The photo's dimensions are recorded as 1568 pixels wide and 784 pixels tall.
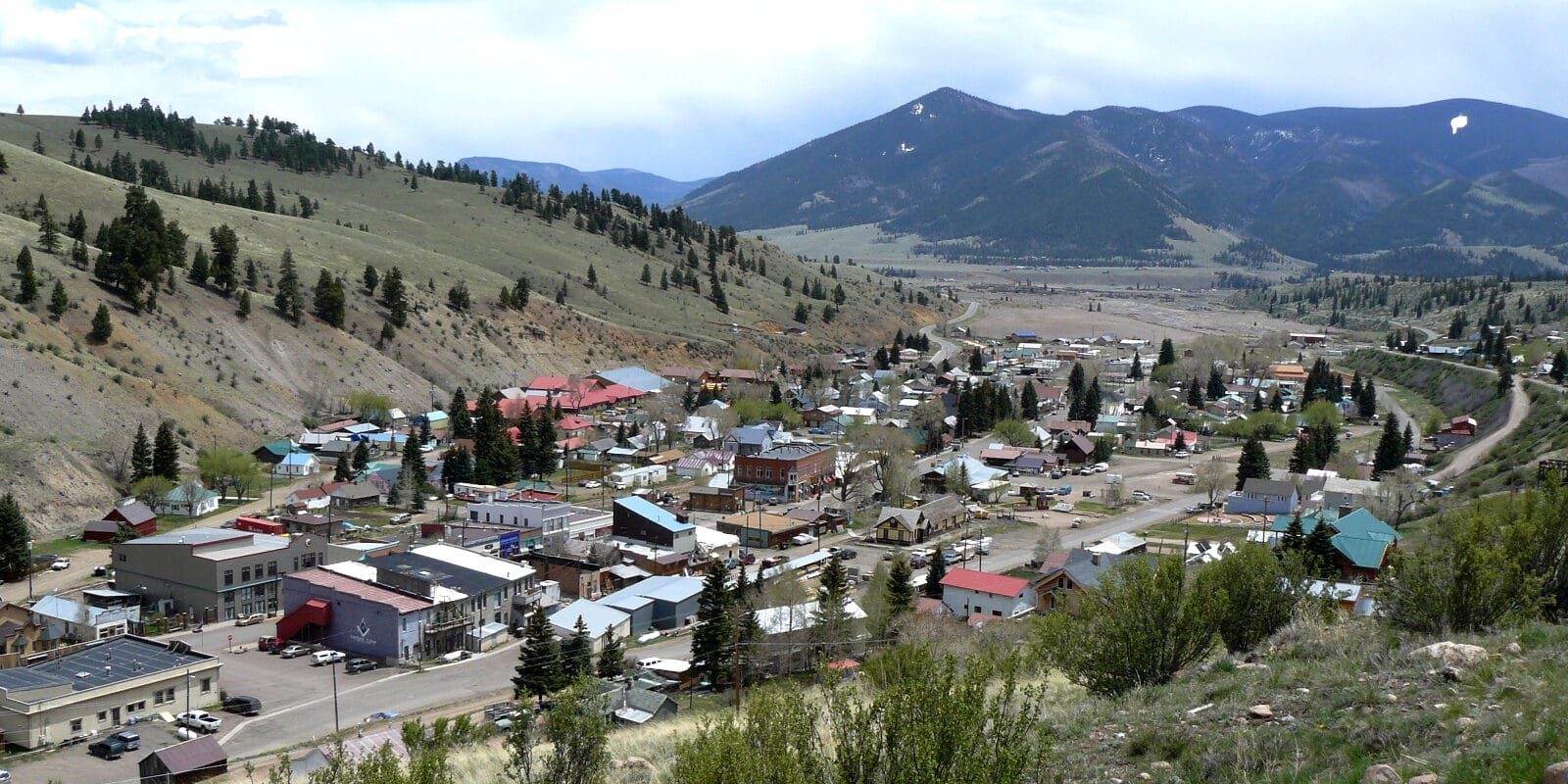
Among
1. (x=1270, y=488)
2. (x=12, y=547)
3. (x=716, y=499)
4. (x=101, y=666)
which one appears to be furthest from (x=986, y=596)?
(x=12, y=547)

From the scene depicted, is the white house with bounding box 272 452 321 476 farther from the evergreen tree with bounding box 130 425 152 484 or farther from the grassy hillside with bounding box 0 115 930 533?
the evergreen tree with bounding box 130 425 152 484

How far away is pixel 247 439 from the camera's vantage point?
6156 cm

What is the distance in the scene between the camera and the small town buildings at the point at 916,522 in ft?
163

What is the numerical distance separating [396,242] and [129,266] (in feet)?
171

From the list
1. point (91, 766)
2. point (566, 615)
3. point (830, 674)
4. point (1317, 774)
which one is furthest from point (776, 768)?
point (566, 615)

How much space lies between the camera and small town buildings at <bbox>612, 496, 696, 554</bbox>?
46156 millimetres

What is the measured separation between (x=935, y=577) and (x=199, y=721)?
2320 cm

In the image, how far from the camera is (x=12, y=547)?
128ft

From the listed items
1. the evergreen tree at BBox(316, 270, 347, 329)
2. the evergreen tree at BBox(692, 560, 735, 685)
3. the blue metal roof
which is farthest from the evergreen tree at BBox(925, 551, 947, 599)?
the evergreen tree at BBox(316, 270, 347, 329)

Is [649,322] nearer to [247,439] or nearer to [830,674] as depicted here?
[247,439]

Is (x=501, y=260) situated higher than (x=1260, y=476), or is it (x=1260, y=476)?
(x=501, y=260)

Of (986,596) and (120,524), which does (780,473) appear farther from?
(120,524)

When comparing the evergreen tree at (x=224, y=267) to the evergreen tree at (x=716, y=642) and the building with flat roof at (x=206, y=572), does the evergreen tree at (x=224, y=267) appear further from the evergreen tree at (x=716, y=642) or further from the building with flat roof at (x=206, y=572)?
the evergreen tree at (x=716, y=642)

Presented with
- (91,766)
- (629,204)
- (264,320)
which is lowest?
(91,766)
